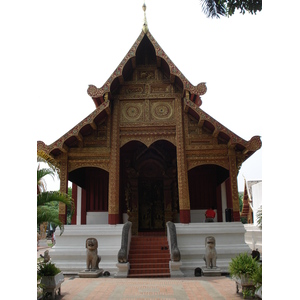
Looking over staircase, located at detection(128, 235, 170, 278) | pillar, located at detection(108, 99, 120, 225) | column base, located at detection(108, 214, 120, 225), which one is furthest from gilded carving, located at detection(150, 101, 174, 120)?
staircase, located at detection(128, 235, 170, 278)

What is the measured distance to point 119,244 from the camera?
37.3 feet

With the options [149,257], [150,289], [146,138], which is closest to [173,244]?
[149,257]

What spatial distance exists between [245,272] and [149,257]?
15.9 ft

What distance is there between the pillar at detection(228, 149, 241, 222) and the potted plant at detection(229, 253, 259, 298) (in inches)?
182

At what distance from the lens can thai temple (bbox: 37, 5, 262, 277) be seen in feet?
37.6

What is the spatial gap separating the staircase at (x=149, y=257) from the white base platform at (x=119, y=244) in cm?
59

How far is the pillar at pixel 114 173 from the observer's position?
1170cm

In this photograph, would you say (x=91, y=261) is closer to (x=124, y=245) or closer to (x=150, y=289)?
(x=124, y=245)

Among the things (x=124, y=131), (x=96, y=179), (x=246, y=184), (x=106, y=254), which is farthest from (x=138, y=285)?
(x=246, y=184)

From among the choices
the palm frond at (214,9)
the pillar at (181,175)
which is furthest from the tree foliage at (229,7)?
the pillar at (181,175)

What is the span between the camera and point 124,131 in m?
12.4

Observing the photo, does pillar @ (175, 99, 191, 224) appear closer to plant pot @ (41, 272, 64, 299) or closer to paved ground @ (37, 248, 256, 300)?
paved ground @ (37, 248, 256, 300)

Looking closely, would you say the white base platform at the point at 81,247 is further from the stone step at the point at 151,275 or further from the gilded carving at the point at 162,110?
the gilded carving at the point at 162,110
